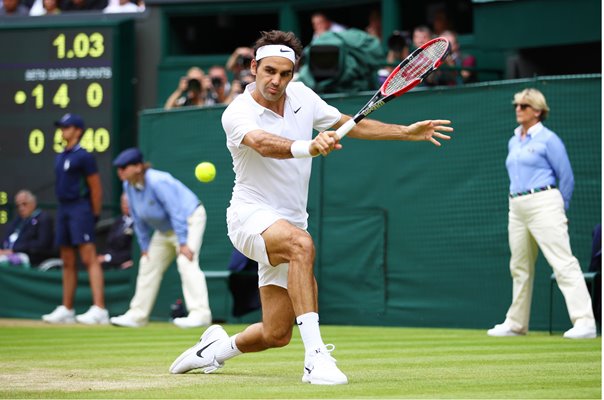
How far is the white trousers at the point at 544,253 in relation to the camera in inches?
425

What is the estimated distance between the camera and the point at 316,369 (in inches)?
255

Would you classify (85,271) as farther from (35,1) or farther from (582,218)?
(582,218)

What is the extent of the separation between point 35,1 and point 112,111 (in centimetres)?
390

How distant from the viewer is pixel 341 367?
25.4 feet

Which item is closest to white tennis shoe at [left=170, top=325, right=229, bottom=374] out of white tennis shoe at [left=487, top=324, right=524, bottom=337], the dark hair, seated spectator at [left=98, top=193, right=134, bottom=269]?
the dark hair

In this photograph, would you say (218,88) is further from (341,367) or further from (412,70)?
(412,70)

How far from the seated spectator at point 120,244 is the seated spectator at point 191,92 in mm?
1505

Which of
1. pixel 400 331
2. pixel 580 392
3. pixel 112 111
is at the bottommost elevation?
pixel 400 331

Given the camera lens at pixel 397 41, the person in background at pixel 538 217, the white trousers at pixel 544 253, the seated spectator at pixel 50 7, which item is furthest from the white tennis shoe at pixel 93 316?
the seated spectator at pixel 50 7

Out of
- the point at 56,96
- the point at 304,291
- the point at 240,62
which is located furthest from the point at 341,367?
the point at 56,96

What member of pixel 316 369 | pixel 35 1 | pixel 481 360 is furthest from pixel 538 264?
pixel 35 1

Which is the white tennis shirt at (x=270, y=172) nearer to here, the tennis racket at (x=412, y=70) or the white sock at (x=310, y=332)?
the tennis racket at (x=412, y=70)

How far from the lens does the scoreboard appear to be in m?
17.4

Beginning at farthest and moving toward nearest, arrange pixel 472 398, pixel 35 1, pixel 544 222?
1. pixel 35 1
2. pixel 544 222
3. pixel 472 398
